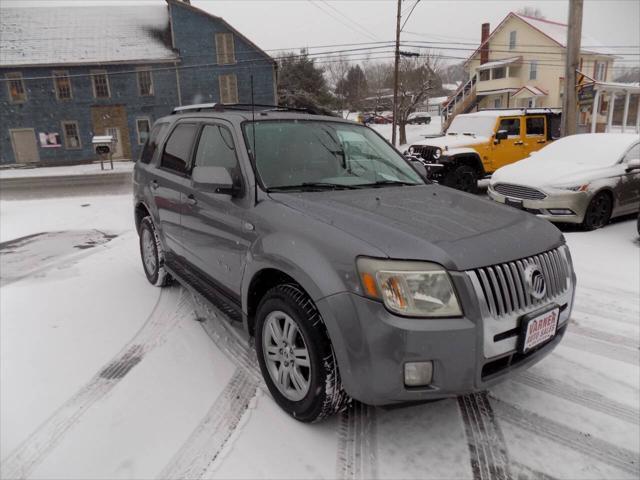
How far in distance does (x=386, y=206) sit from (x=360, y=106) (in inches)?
1794

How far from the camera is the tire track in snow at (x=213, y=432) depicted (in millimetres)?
2328

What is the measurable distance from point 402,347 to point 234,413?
4.21ft

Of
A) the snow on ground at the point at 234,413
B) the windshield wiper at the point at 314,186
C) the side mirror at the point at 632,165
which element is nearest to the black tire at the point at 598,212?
the side mirror at the point at 632,165

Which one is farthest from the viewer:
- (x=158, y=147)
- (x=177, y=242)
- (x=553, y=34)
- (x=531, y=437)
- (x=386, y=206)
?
(x=553, y=34)

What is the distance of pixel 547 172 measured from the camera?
7754 mm

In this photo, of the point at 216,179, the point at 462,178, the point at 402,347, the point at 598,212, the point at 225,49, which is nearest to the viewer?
the point at 402,347

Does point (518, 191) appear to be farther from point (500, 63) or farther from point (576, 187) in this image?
point (500, 63)

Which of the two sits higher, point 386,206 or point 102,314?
point 386,206

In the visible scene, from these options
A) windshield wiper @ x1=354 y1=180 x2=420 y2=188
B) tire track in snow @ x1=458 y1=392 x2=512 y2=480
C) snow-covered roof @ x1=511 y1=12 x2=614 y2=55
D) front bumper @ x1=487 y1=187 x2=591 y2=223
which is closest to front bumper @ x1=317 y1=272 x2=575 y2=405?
tire track in snow @ x1=458 y1=392 x2=512 y2=480

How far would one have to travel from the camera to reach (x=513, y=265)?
7.54 feet

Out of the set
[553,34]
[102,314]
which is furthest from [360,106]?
[102,314]

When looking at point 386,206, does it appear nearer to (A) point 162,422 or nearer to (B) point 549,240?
Answer: (B) point 549,240

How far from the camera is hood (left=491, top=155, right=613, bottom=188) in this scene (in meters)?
7.31

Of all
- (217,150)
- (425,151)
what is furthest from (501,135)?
(217,150)
